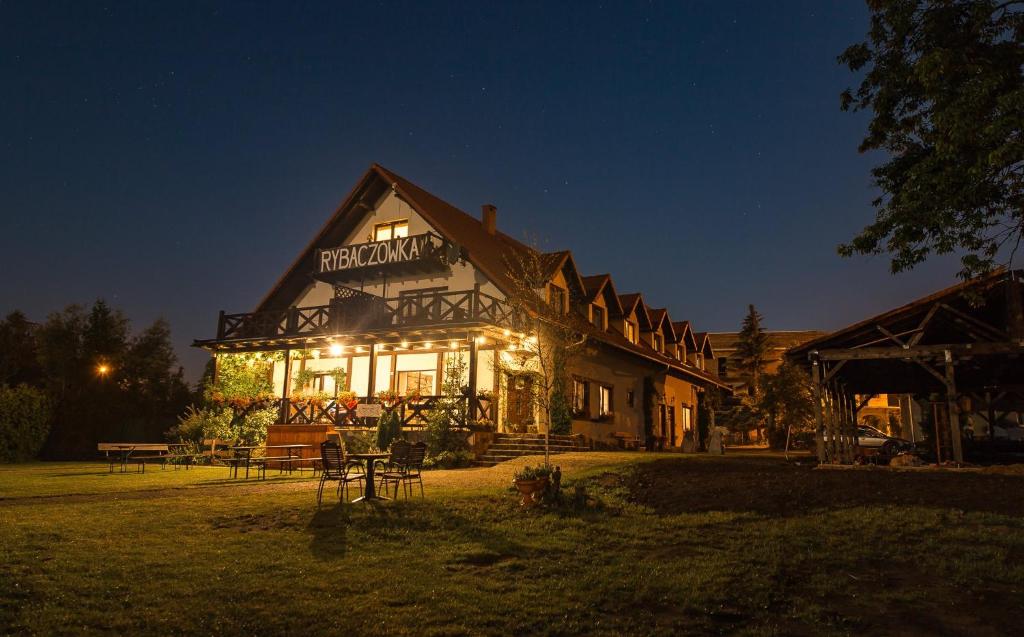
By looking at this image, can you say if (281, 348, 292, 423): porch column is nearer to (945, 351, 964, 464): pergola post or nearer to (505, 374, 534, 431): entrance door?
(505, 374, 534, 431): entrance door

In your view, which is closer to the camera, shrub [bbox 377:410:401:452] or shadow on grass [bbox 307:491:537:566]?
shadow on grass [bbox 307:491:537:566]

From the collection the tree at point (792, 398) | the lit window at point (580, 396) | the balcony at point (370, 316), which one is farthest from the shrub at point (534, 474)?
the tree at point (792, 398)

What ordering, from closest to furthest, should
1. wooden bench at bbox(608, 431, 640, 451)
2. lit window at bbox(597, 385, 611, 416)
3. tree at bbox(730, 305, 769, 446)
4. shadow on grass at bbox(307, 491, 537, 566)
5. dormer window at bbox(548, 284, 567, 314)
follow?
shadow on grass at bbox(307, 491, 537, 566)
dormer window at bbox(548, 284, 567, 314)
lit window at bbox(597, 385, 611, 416)
wooden bench at bbox(608, 431, 640, 451)
tree at bbox(730, 305, 769, 446)

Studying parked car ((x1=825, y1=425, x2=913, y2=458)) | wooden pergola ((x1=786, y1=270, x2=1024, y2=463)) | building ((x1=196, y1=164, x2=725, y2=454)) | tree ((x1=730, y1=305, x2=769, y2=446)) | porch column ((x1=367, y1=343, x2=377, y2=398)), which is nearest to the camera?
wooden pergola ((x1=786, y1=270, x2=1024, y2=463))

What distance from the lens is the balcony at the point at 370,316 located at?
22297mm

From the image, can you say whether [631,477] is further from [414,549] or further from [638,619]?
[638,619]

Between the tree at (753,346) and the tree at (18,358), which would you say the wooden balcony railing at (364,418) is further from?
the tree at (753,346)

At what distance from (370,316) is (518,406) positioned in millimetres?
6038

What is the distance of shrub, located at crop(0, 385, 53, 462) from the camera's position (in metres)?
24.6

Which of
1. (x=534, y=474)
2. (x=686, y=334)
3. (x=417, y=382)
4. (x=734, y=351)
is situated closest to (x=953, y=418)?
(x=534, y=474)

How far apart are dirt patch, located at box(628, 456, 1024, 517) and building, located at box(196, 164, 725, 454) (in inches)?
336

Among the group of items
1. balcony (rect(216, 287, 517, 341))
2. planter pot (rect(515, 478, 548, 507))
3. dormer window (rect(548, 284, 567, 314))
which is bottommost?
planter pot (rect(515, 478, 548, 507))

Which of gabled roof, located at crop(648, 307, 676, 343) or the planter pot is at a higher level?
gabled roof, located at crop(648, 307, 676, 343)

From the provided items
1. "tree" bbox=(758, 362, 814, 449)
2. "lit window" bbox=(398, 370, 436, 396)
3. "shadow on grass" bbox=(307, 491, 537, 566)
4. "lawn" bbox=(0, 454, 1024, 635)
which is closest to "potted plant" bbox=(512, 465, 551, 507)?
"lawn" bbox=(0, 454, 1024, 635)
